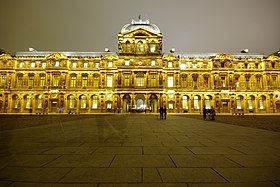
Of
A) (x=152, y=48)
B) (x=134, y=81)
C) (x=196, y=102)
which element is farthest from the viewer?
(x=196, y=102)

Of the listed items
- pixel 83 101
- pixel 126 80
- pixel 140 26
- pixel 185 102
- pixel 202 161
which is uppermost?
pixel 140 26

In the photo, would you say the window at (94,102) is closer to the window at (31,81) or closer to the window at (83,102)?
the window at (83,102)

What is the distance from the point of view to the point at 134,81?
3988cm

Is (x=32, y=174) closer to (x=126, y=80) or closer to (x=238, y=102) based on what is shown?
(x=126, y=80)

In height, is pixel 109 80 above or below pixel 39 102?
above

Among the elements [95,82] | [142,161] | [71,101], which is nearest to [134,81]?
[95,82]

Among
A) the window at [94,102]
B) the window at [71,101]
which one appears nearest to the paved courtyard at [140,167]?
the window at [94,102]

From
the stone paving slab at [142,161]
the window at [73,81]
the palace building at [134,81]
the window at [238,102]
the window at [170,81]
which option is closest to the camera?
the stone paving slab at [142,161]

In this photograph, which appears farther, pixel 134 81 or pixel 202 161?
pixel 134 81

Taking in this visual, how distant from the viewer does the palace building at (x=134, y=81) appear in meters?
40.3

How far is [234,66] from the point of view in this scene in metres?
43.0

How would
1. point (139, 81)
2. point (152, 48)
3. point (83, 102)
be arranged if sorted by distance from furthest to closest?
point (83, 102), point (152, 48), point (139, 81)

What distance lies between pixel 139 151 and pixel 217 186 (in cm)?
280

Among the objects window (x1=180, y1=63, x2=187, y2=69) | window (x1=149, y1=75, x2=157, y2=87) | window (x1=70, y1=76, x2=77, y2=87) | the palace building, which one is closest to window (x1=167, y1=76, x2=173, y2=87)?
the palace building
